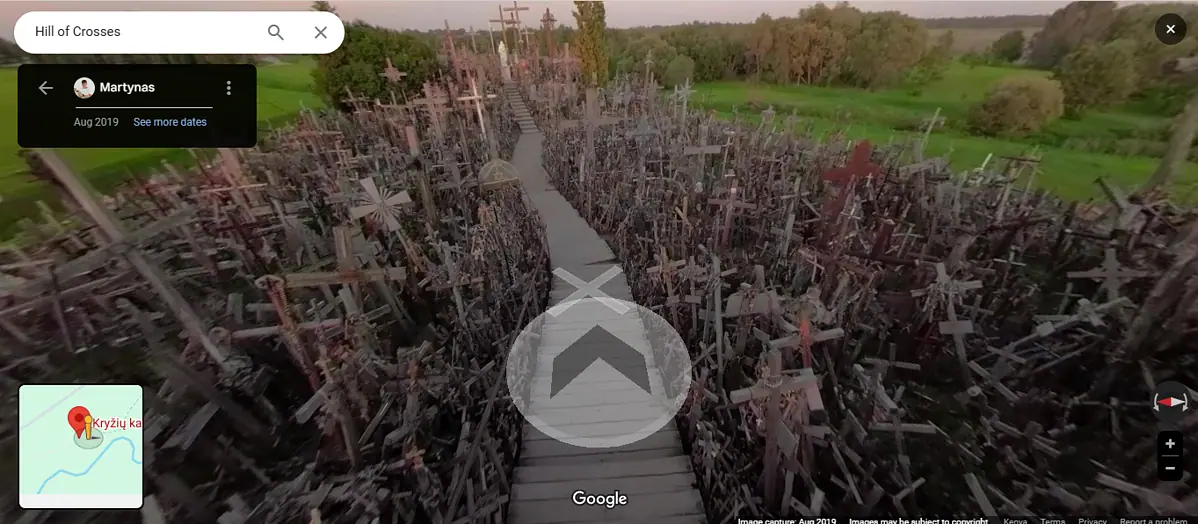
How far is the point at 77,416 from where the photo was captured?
1097mm

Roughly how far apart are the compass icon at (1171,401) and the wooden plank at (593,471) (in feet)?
4.08

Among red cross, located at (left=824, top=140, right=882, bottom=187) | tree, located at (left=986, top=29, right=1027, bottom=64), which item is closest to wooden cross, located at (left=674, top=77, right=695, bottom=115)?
red cross, located at (left=824, top=140, right=882, bottom=187)

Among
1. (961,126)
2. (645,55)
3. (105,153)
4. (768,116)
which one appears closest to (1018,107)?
(961,126)

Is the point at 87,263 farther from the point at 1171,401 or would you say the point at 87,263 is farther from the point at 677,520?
the point at 1171,401

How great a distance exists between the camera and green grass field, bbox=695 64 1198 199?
4.13ft

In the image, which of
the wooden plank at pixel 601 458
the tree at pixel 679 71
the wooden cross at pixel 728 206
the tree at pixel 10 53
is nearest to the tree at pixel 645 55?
the tree at pixel 679 71

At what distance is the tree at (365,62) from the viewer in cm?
123

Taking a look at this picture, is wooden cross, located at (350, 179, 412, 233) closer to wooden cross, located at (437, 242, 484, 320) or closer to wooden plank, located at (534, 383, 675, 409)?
wooden cross, located at (437, 242, 484, 320)

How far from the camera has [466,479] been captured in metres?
1.18

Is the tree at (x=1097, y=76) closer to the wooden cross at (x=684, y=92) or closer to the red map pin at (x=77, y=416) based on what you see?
the wooden cross at (x=684, y=92)

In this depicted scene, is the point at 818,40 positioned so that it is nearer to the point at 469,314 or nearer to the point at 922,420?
the point at 922,420

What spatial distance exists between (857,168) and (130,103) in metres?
2.05

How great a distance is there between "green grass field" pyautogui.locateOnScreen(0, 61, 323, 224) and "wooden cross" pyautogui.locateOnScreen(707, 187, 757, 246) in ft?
4.59

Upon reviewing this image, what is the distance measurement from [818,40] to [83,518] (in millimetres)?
2367
